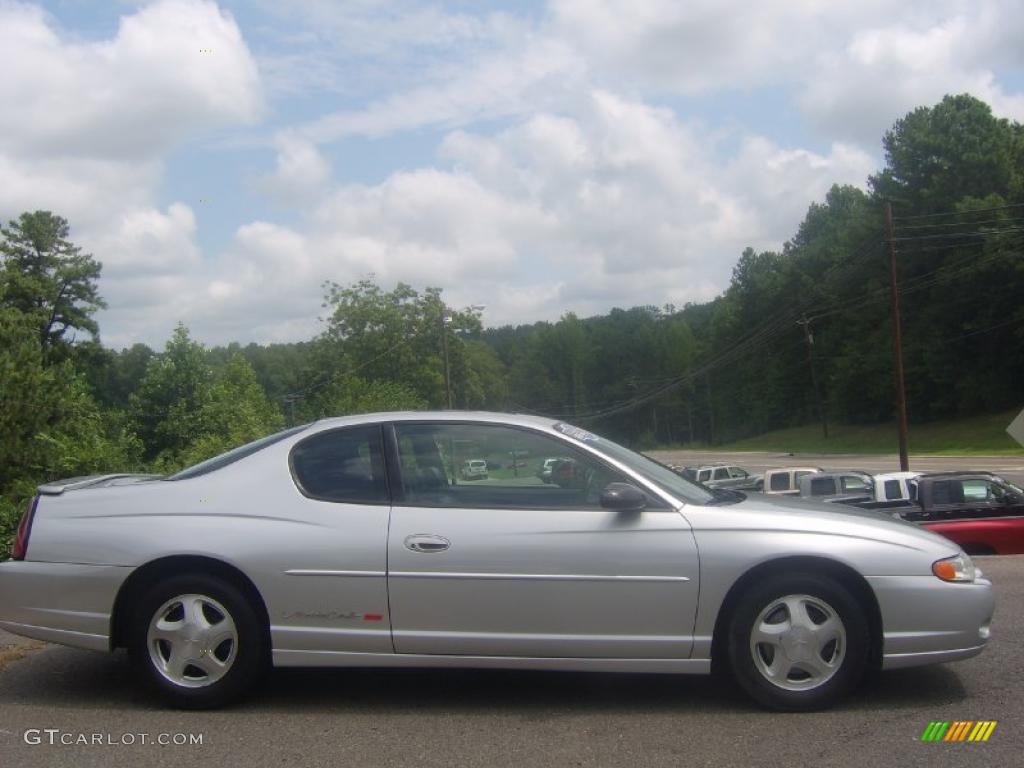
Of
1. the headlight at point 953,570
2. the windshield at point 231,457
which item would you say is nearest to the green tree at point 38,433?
the windshield at point 231,457

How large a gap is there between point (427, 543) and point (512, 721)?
91 cm

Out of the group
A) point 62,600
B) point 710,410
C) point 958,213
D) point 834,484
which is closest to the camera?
point 62,600

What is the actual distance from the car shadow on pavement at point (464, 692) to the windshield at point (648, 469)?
0.97 metres

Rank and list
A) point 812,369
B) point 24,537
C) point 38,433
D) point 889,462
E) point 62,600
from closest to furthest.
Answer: point 62,600, point 24,537, point 38,433, point 889,462, point 812,369

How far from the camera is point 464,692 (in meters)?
5.38

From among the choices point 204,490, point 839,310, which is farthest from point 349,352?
point 204,490

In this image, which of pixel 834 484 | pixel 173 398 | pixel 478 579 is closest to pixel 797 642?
pixel 478 579

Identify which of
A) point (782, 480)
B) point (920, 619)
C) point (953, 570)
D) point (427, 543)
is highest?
point (427, 543)

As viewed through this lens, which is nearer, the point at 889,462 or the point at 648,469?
the point at 648,469

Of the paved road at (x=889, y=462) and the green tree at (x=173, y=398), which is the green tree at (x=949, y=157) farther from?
the green tree at (x=173, y=398)

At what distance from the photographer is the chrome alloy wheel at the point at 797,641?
16.3ft

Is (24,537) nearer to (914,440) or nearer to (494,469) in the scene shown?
(494,469)

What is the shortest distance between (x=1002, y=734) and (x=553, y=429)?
245cm

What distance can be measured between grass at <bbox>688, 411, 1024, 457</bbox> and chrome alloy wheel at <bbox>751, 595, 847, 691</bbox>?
48.1m
